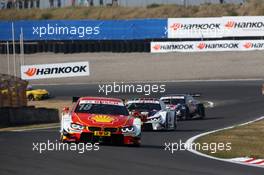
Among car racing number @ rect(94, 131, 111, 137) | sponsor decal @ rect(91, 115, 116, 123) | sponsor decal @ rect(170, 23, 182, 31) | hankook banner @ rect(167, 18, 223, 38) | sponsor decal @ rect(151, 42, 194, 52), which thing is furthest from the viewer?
sponsor decal @ rect(151, 42, 194, 52)

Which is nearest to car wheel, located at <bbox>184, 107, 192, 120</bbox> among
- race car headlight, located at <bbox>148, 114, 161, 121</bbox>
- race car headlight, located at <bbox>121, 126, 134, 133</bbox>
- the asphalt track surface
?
race car headlight, located at <bbox>148, 114, 161, 121</bbox>

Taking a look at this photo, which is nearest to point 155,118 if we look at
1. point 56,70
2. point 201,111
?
point 201,111

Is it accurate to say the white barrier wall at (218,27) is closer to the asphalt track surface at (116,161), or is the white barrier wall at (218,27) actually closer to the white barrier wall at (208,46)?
the white barrier wall at (208,46)

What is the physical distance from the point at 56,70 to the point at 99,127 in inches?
1294

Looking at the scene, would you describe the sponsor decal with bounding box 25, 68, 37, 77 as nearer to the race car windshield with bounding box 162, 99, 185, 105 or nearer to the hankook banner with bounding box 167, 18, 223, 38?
the hankook banner with bounding box 167, 18, 223, 38

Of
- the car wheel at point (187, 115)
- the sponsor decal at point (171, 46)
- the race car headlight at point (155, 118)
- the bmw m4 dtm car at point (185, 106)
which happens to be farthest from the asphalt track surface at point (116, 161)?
the sponsor decal at point (171, 46)

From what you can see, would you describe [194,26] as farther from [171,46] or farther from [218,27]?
[171,46]

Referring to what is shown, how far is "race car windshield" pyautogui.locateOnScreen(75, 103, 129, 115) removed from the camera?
65.2 feet

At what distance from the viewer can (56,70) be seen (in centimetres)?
5134

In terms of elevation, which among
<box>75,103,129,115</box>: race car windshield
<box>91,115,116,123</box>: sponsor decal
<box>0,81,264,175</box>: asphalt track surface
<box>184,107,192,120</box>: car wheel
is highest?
<box>75,103,129,115</box>: race car windshield

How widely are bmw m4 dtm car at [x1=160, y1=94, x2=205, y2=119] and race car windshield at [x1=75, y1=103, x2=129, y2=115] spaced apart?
15.7m

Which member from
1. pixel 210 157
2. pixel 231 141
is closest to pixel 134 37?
pixel 231 141

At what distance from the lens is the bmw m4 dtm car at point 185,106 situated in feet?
119

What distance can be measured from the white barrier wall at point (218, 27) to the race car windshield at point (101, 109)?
42430mm
